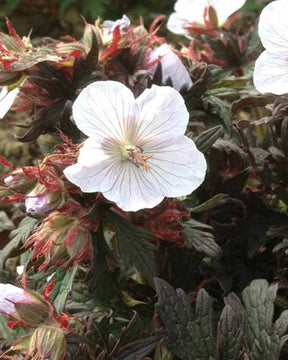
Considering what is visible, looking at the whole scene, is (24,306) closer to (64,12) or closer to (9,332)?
(9,332)

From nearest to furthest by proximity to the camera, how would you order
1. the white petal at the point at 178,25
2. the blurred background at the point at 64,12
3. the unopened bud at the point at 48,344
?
the unopened bud at the point at 48,344
the white petal at the point at 178,25
the blurred background at the point at 64,12

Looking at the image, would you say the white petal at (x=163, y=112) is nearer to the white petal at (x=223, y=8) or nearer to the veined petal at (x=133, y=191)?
the veined petal at (x=133, y=191)

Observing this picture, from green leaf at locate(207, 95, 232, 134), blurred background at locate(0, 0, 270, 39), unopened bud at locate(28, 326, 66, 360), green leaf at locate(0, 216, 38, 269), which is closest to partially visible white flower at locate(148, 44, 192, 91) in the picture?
green leaf at locate(207, 95, 232, 134)

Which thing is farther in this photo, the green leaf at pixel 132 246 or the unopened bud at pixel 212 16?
the unopened bud at pixel 212 16

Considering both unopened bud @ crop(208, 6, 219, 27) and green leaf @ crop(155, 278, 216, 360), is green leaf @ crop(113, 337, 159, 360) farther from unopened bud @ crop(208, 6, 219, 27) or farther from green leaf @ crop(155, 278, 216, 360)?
unopened bud @ crop(208, 6, 219, 27)

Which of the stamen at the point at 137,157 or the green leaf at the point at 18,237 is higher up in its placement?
the stamen at the point at 137,157

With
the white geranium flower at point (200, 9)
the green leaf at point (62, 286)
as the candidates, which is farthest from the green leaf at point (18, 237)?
the white geranium flower at point (200, 9)
